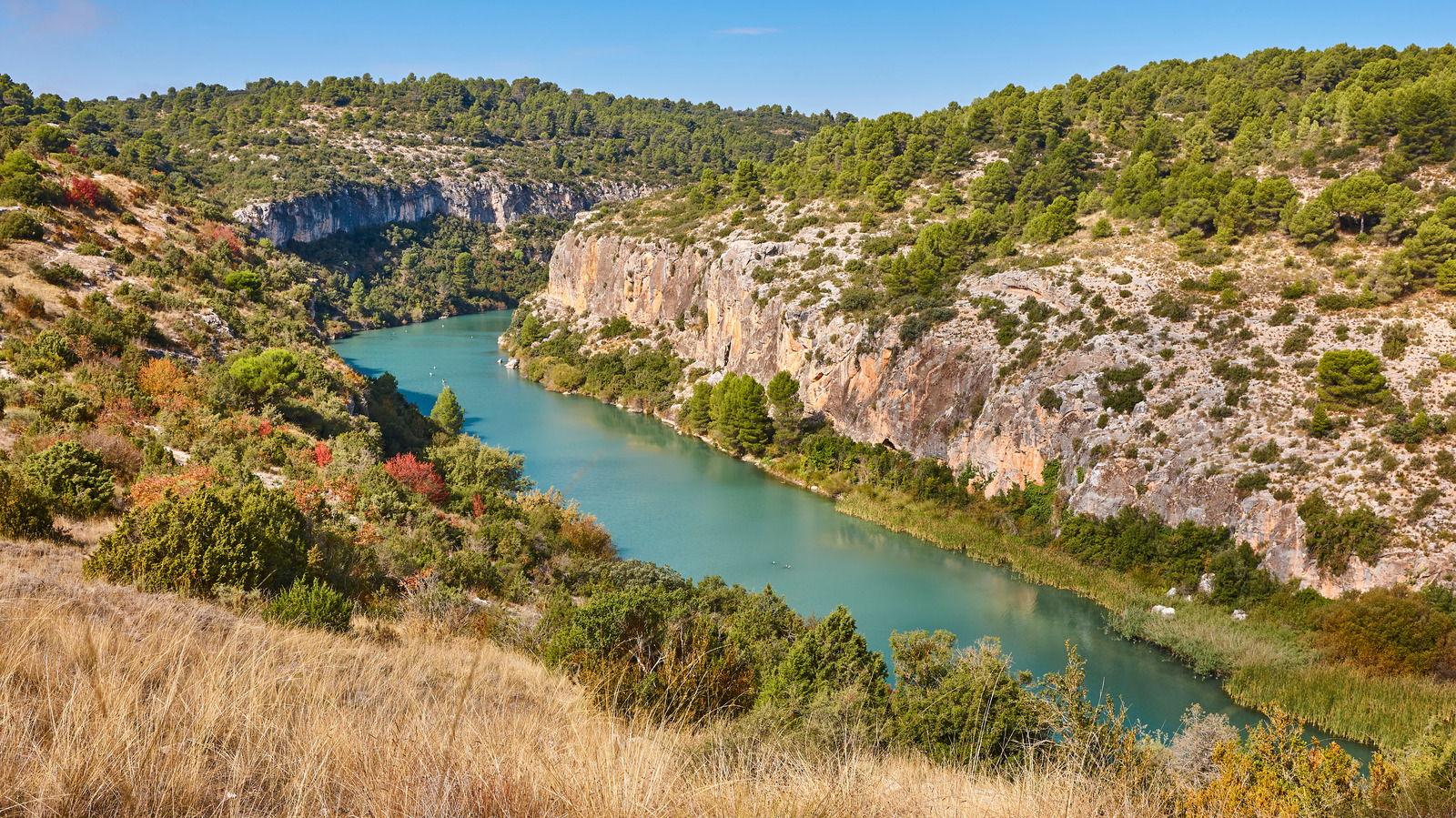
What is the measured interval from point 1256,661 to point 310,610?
20.5 metres

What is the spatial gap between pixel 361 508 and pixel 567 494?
1597 centimetres

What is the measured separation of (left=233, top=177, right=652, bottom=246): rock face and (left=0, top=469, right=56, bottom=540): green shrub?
75716 mm

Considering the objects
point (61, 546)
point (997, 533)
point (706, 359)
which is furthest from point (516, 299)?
point (61, 546)

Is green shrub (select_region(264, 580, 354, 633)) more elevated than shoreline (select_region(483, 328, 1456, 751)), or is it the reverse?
green shrub (select_region(264, 580, 354, 633))

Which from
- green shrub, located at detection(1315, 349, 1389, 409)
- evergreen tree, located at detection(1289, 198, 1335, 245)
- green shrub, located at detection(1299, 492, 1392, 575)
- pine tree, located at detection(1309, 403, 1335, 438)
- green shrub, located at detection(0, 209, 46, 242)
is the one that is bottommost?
green shrub, located at detection(1299, 492, 1392, 575)

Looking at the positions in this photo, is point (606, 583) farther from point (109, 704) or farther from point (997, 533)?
point (997, 533)

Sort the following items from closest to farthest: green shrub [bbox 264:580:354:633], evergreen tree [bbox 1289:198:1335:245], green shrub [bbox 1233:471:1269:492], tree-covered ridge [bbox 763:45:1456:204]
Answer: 1. green shrub [bbox 264:580:354:633]
2. green shrub [bbox 1233:471:1269:492]
3. evergreen tree [bbox 1289:198:1335:245]
4. tree-covered ridge [bbox 763:45:1456:204]

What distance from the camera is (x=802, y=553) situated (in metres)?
26.2

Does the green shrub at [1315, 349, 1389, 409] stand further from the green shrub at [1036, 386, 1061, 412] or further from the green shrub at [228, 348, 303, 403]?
the green shrub at [228, 348, 303, 403]

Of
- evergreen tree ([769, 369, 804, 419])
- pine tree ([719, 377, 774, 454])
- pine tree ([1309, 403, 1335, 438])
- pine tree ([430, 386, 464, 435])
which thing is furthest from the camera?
pine tree ([719, 377, 774, 454])

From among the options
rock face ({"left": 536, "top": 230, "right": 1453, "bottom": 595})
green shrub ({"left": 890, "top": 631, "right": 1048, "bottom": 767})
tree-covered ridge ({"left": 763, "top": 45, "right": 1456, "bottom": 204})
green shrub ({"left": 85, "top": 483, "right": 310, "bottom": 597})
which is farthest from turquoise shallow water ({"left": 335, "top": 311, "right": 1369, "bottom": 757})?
tree-covered ridge ({"left": 763, "top": 45, "right": 1456, "bottom": 204})

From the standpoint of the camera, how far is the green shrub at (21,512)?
899 cm

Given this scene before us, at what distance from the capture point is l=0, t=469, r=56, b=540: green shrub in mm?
8992

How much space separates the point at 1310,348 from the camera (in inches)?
968
